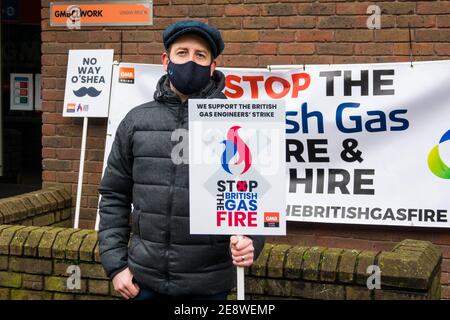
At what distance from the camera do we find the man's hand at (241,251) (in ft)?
8.93

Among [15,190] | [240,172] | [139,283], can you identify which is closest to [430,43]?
[240,172]

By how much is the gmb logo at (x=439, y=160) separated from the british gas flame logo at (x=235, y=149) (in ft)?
8.64

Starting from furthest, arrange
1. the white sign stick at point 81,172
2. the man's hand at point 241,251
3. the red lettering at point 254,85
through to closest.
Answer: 1. the white sign stick at point 81,172
2. the red lettering at point 254,85
3. the man's hand at point 241,251

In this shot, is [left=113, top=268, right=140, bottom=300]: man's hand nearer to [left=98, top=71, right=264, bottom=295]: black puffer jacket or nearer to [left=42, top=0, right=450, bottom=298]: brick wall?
[left=98, top=71, right=264, bottom=295]: black puffer jacket

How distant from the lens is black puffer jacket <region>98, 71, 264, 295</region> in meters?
2.76

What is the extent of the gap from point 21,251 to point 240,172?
2170 millimetres

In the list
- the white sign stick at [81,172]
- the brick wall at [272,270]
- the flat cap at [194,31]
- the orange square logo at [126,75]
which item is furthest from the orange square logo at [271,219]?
the white sign stick at [81,172]

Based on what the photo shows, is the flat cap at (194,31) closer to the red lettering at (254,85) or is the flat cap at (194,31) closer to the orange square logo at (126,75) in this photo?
the red lettering at (254,85)

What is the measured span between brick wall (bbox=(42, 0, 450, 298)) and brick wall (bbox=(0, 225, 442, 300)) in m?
1.30

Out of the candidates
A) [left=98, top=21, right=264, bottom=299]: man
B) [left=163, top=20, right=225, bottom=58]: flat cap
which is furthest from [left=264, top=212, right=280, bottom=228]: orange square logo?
[left=163, top=20, right=225, bottom=58]: flat cap

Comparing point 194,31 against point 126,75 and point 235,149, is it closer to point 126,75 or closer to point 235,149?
point 235,149

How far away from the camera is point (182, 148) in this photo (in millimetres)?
2793

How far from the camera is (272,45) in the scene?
217 inches

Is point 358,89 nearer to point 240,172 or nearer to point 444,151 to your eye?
point 444,151
